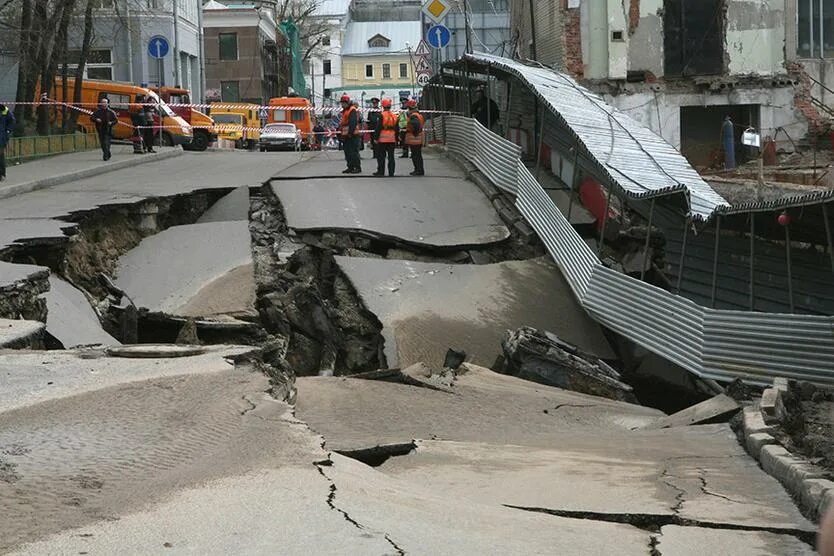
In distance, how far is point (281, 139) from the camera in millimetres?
48312

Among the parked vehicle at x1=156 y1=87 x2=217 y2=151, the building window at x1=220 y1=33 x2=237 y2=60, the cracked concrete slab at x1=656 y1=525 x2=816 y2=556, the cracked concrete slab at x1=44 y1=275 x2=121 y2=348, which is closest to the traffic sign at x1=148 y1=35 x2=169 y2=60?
the parked vehicle at x1=156 y1=87 x2=217 y2=151

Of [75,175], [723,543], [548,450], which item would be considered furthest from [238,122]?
[723,543]

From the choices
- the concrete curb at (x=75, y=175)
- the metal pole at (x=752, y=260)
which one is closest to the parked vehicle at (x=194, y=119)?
the concrete curb at (x=75, y=175)

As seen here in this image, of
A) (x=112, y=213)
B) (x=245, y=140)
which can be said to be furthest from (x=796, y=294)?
(x=245, y=140)

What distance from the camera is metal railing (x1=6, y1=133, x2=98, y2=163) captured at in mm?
25781

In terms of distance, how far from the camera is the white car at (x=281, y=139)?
159ft

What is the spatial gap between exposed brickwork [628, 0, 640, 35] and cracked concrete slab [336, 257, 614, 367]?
20.1 meters

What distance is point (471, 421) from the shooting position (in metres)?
8.83

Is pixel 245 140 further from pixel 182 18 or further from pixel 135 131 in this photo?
pixel 135 131

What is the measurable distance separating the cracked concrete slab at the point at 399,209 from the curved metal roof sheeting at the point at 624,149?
1.88 metres

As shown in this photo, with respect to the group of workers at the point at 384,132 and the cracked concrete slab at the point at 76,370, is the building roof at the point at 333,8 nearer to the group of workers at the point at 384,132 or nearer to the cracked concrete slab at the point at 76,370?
the group of workers at the point at 384,132

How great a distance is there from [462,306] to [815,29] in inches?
997

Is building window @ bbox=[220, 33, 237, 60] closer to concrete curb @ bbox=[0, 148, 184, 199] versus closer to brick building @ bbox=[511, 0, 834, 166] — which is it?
brick building @ bbox=[511, 0, 834, 166]

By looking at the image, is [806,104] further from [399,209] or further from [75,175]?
[75,175]
